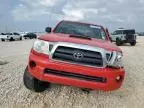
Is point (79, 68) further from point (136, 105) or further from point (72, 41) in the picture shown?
point (136, 105)

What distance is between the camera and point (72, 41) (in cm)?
630

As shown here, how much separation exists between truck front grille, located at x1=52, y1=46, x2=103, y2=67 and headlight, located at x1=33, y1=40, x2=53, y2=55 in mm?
178

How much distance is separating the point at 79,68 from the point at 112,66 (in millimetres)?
680

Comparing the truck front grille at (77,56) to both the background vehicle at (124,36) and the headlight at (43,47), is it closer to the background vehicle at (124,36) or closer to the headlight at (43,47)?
the headlight at (43,47)

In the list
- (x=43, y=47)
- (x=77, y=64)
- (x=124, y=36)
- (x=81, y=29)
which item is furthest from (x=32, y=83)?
(x=124, y=36)

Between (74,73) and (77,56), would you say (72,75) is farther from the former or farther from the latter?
(77,56)

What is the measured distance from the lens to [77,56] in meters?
6.12

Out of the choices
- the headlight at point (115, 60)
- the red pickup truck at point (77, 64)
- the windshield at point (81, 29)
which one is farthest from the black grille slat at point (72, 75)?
the windshield at point (81, 29)

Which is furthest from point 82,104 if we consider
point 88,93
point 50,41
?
point 50,41

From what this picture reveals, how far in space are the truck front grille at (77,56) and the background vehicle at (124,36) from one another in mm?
26939

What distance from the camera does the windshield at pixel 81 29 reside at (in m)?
8.14

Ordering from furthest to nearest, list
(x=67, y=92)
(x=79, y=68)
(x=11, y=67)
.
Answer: (x=11, y=67) → (x=67, y=92) → (x=79, y=68)

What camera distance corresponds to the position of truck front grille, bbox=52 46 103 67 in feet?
20.1

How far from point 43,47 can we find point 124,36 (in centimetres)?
2755
